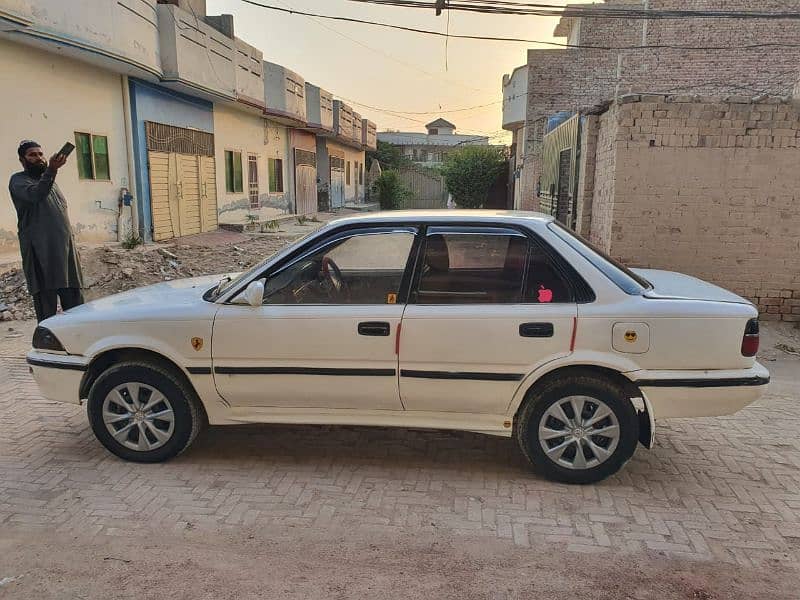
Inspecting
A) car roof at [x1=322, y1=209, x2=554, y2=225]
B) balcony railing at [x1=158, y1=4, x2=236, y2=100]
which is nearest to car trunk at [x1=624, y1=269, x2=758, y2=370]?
car roof at [x1=322, y1=209, x2=554, y2=225]

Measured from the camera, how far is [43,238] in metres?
5.14

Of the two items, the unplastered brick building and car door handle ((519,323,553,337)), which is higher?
the unplastered brick building

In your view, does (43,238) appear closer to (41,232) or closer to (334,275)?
A: (41,232)

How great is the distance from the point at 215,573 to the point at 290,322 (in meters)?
1.38

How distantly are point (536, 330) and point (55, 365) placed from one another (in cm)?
297

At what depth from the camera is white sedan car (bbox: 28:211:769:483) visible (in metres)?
3.37

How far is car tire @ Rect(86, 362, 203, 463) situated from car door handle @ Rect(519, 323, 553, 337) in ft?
6.73

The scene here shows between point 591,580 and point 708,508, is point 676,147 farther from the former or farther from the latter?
point 591,580

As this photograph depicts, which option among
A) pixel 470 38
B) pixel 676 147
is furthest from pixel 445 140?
pixel 676 147

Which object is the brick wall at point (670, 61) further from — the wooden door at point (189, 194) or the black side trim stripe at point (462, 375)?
the black side trim stripe at point (462, 375)

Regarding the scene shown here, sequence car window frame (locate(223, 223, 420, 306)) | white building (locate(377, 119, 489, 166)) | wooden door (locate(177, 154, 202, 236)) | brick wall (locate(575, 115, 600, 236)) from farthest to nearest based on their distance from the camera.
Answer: white building (locate(377, 119, 489, 166)) < wooden door (locate(177, 154, 202, 236)) < brick wall (locate(575, 115, 600, 236)) < car window frame (locate(223, 223, 420, 306))

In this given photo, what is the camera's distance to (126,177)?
1290 cm

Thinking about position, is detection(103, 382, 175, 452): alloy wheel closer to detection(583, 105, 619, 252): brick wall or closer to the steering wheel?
the steering wheel

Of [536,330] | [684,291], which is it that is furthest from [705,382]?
[536,330]
